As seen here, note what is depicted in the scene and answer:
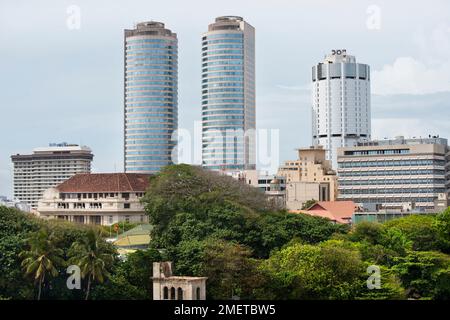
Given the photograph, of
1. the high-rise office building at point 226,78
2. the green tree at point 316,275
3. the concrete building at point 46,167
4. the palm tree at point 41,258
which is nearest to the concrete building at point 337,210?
the high-rise office building at point 226,78

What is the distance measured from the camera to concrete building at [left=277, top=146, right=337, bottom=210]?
82.2 m

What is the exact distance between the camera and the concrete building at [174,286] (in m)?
25.9

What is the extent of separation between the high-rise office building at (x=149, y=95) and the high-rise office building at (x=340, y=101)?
30622 mm

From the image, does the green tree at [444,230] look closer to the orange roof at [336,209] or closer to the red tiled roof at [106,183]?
the orange roof at [336,209]

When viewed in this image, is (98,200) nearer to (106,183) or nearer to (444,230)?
(106,183)

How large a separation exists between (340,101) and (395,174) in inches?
1809

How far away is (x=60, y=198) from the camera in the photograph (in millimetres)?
67312

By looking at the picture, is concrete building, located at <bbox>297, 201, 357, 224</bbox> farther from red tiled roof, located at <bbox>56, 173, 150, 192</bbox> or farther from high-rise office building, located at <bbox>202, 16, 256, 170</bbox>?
high-rise office building, located at <bbox>202, 16, 256, 170</bbox>

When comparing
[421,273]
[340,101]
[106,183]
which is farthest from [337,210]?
[340,101]

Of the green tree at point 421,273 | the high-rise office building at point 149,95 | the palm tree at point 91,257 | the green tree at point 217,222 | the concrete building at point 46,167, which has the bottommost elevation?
the green tree at point 421,273

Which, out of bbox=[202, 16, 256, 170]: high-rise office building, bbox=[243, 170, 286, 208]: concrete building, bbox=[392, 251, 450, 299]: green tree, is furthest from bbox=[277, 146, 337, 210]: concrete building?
bbox=[392, 251, 450, 299]: green tree

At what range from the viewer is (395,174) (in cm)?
7625

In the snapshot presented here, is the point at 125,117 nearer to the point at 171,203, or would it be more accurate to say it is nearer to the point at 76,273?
the point at 171,203
